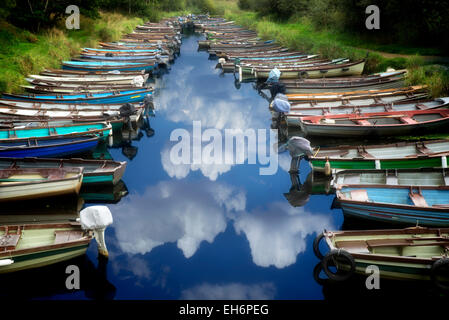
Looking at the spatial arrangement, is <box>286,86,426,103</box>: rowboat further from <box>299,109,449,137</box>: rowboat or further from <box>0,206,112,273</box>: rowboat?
<box>0,206,112,273</box>: rowboat

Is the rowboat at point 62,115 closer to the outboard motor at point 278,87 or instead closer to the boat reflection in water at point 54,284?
the outboard motor at point 278,87

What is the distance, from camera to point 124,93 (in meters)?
18.7

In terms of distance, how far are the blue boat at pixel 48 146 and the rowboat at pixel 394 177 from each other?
9.20 meters

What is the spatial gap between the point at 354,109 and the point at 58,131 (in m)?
13.2

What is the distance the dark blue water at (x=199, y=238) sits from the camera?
27.3 ft

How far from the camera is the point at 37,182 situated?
10430 millimetres

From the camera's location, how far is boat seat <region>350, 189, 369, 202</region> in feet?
31.8

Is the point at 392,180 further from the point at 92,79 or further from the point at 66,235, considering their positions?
the point at 92,79

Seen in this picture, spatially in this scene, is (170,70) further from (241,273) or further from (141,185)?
(241,273)

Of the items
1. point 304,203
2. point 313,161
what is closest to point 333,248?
point 304,203

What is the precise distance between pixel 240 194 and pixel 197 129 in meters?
6.46

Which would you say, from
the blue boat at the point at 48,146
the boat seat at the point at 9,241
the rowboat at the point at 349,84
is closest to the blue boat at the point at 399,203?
the boat seat at the point at 9,241

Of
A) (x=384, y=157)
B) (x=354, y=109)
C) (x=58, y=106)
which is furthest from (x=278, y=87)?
(x=58, y=106)

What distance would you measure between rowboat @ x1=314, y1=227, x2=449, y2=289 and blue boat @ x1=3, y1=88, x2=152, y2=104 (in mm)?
13357
